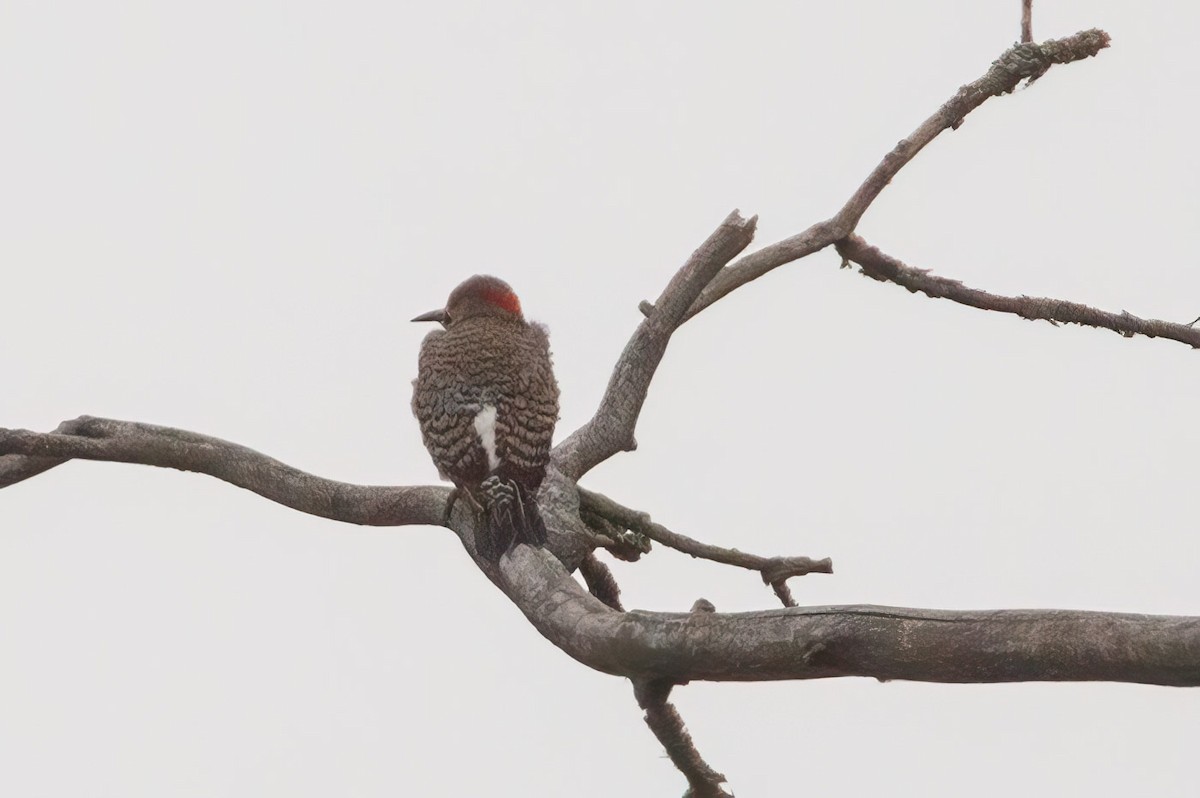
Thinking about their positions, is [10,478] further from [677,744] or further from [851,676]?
[851,676]

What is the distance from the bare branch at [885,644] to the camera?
1.92 m

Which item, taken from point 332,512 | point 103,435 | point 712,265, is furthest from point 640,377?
point 103,435

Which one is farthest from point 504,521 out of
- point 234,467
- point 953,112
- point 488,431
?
point 953,112

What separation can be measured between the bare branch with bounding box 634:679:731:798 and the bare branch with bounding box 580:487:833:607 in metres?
0.58

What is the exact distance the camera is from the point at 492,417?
3.02 metres

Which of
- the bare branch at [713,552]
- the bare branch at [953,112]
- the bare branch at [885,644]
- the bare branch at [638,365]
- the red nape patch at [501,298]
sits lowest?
the bare branch at [885,644]

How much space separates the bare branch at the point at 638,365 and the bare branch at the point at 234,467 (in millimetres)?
368

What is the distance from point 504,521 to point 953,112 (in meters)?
1.64

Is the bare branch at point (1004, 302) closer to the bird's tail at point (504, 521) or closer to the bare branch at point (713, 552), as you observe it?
the bare branch at point (713, 552)

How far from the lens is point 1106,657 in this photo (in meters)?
1.94

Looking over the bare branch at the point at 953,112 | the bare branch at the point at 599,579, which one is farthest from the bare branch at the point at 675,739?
the bare branch at the point at 953,112

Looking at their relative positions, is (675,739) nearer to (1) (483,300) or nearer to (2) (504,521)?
(2) (504,521)

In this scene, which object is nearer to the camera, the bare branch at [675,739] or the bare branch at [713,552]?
the bare branch at [675,739]

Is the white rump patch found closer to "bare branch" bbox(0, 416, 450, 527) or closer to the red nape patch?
"bare branch" bbox(0, 416, 450, 527)
